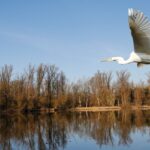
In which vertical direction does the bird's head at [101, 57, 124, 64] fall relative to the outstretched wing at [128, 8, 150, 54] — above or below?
below

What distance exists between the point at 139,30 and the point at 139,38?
32 centimetres

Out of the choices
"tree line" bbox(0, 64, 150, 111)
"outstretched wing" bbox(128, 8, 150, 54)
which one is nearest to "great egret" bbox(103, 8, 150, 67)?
"outstretched wing" bbox(128, 8, 150, 54)

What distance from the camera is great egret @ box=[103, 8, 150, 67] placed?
15.2ft

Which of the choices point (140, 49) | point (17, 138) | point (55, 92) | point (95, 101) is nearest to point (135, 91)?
point (95, 101)

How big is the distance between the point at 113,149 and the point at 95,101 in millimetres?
33697

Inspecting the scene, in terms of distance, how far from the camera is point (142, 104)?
4512cm

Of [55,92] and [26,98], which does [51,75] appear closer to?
[55,92]

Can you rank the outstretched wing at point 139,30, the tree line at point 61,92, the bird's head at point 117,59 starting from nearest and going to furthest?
1. the outstretched wing at point 139,30
2. the bird's head at point 117,59
3. the tree line at point 61,92

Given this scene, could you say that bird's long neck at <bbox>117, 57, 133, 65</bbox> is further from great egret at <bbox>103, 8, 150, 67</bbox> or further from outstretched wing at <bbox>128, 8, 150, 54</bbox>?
outstretched wing at <bbox>128, 8, 150, 54</bbox>

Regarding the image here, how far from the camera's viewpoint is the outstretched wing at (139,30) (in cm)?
462

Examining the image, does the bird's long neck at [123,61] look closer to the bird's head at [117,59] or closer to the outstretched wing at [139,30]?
the bird's head at [117,59]

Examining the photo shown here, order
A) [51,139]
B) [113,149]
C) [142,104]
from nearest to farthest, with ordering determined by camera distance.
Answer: [113,149], [51,139], [142,104]

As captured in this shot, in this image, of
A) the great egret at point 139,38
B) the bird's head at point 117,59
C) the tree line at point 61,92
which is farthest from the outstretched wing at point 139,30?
the tree line at point 61,92

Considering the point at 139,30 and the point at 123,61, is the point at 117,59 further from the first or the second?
the point at 139,30
